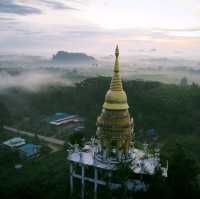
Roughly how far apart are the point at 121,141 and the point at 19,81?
4872cm

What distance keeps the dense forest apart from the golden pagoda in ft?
8.33

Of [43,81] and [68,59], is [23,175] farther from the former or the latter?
[68,59]

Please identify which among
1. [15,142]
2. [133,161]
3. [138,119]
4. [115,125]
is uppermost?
[115,125]

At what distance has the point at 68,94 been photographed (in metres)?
51.8

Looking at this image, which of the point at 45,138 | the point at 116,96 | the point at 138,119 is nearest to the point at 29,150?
the point at 45,138

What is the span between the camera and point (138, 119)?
128 feet

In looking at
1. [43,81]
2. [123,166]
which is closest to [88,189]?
[123,166]

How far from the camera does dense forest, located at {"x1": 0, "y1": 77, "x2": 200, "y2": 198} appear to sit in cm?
1941

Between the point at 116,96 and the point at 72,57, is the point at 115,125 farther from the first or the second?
the point at 72,57

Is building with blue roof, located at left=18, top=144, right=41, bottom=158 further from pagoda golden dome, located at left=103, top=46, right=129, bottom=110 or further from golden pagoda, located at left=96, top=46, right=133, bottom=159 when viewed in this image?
pagoda golden dome, located at left=103, top=46, right=129, bottom=110

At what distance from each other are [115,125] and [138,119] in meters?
19.0

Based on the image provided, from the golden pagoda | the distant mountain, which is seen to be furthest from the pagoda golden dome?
the distant mountain

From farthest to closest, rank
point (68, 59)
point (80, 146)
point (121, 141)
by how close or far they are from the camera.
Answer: point (68, 59)
point (80, 146)
point (121, 141)

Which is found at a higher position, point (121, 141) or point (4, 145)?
point (121, 141)
